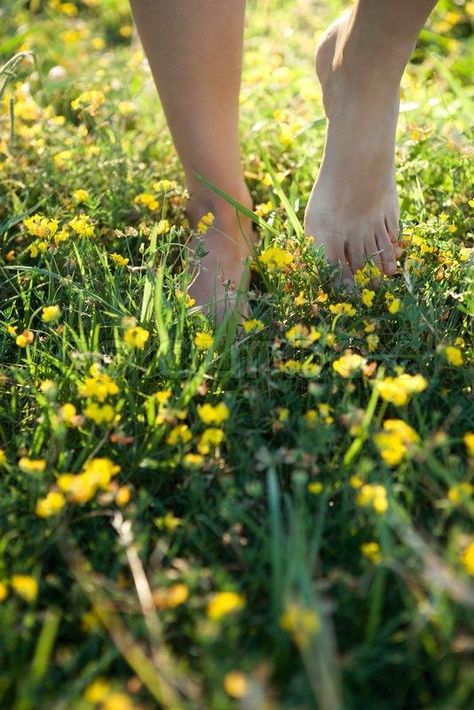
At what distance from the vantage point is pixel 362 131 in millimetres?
1671

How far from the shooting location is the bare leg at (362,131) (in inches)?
61.8

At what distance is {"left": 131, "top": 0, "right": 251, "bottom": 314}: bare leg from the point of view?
162 centimetres

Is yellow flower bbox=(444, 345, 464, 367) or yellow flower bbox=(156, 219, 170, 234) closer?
yellow flower bbox=(444, 345, 464, 367)

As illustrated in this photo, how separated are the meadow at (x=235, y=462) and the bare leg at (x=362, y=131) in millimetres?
95

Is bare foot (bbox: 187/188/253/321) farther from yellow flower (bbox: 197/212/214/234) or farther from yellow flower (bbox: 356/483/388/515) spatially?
yellow flower (bbox: 356/483/388/515)

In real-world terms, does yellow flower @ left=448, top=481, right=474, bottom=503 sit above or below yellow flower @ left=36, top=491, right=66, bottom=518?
above

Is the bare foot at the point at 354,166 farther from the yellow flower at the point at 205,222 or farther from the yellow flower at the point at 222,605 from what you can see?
the yellow flower at the point at 222,605

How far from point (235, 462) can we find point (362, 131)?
0.80m

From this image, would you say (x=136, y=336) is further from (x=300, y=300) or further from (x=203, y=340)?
(x=300, y=300)

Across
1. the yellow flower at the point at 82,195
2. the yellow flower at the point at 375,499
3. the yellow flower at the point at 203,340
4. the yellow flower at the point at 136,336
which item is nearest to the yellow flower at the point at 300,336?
the yellow flower at the point at 203,340

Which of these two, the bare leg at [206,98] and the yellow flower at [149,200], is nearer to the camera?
the bare leg at [206,98]

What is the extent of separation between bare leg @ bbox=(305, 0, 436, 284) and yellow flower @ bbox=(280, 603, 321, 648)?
954 millimetres

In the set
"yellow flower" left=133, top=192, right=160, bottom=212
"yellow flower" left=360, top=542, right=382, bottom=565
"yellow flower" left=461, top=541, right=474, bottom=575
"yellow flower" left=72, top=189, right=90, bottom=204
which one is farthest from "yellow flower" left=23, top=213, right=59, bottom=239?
"yellow flower" left=461, top=541, right=474, bottom=575

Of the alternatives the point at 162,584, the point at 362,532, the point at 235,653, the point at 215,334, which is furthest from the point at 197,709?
the point at 215,334
